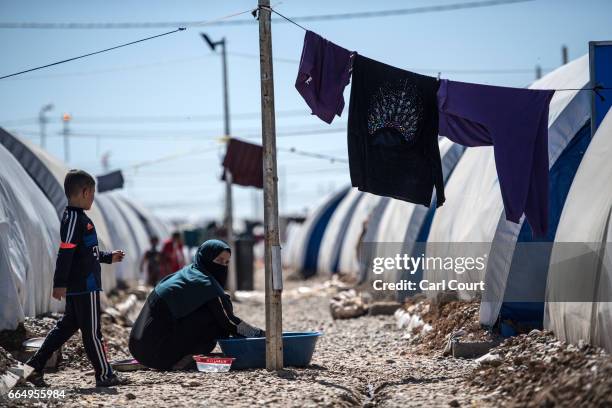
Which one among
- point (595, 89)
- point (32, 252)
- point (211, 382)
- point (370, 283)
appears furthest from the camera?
point (370, 283)

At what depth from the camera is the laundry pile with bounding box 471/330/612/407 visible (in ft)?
16.9

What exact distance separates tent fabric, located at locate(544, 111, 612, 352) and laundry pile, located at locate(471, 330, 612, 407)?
6.7 inches

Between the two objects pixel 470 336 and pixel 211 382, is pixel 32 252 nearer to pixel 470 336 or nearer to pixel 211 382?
pixel 211 382

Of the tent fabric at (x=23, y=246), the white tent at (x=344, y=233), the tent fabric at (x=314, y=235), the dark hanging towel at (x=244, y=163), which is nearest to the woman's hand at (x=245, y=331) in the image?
the tent fabric at (x=23, y=246)

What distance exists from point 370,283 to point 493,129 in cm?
883

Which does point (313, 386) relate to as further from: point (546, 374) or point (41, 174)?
point (41, 174)

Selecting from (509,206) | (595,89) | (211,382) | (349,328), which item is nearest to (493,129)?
(509,206)

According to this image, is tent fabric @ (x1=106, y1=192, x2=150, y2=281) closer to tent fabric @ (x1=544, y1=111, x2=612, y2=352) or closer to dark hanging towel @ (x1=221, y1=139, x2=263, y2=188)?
dark hanging towel @ (x1=221, y1=139, x2=263, y2=188)

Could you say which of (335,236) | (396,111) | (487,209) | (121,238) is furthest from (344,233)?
(396,111)

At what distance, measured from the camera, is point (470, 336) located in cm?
858

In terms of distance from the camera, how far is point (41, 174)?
12797 mm

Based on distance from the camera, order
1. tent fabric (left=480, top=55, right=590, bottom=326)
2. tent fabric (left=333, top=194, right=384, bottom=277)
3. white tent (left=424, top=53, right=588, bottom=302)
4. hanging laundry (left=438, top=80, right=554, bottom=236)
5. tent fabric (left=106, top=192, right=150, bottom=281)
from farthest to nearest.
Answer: tent fabric (left=106, top=192, right=150, bottom=281)
tent fabric (left=333, top=194, right=384, bottom=277)
white tent (left=424, top=53, right=588, bottom=302)
tent fabric (left=480, top=55, right=590, bottom=326)
hanging laundry (left=438, top=80, right=554, bottom=236)

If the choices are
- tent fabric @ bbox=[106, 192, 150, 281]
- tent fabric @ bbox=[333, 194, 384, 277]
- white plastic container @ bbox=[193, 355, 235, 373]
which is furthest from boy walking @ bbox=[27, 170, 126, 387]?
tent fabric @ bbox=[106, 192, 150, 281]

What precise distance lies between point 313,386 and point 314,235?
72.1 ft
